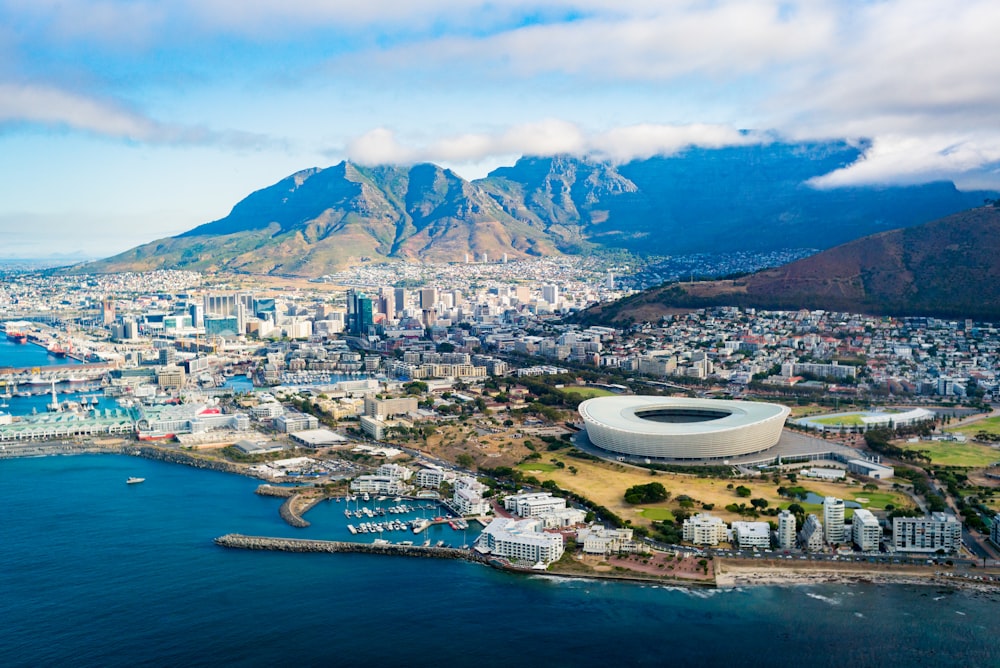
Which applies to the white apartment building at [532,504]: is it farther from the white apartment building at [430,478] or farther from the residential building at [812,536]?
the residential building at [812,536]

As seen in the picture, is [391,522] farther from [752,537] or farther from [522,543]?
[752,537]

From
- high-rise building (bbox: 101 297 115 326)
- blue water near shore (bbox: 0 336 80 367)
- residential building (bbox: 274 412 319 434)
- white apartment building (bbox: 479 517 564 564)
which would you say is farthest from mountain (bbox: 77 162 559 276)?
white apartment building (bbox: 479 517 564 564)

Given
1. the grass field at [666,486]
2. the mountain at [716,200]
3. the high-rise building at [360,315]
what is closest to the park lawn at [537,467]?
the grass field at [666,486]

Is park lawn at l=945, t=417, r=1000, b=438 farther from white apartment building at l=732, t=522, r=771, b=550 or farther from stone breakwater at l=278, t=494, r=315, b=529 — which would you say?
stone breakwater at l=278, t=494, r=315, b=529

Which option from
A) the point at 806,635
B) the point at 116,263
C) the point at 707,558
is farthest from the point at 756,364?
the point at 116,263

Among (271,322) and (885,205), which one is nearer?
(271,322)

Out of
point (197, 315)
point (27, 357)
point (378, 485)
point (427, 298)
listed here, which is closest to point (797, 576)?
point (378, 485)

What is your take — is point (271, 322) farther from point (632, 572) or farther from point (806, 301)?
point (632, 572)

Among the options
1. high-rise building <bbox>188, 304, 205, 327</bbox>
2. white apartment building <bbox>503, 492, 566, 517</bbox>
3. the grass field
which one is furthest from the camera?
high-rise building <bbox>188, 304, 205, 327</bbox>
